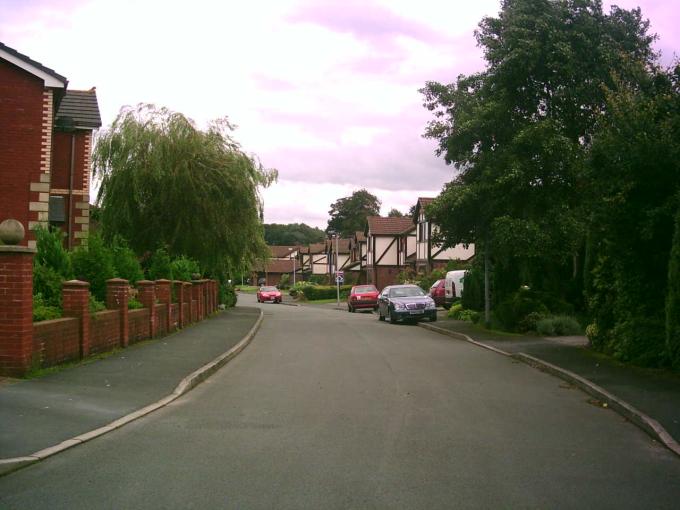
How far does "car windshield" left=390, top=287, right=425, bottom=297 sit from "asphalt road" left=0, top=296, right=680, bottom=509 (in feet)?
61.7

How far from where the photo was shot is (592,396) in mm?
10445

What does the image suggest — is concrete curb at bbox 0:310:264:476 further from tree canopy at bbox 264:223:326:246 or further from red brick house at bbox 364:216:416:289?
tree canopy at bbox 264:223:326:246

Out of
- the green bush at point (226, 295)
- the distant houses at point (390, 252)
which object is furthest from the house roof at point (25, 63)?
the green bush at point (226, 295)

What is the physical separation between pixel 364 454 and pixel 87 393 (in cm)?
452

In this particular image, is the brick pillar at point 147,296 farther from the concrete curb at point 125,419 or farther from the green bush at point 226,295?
the green bush at point 226,295

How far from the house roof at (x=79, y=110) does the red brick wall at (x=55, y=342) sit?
16039 millimetres

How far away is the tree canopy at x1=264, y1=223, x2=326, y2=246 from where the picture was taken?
168m

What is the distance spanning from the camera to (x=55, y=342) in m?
11.4

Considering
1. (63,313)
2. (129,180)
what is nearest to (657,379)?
(63,313)

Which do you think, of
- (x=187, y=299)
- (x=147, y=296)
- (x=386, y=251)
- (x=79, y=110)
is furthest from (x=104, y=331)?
(x=386, y=251)

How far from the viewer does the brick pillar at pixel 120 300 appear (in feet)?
49.0

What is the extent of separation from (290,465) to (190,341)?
12.1 m

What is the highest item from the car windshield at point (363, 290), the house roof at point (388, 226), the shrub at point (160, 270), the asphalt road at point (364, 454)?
the house roof at point (388, 226)

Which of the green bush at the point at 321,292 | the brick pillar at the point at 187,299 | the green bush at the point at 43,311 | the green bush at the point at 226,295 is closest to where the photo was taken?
the green bush at the point at 43,311
